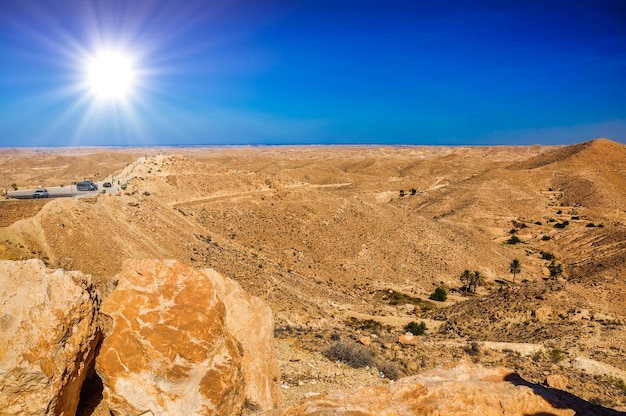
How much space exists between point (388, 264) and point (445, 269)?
274 inches

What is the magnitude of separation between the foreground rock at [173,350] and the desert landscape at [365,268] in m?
0.15

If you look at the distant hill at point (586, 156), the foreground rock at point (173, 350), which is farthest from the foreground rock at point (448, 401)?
the distant hill at point (586, 156)

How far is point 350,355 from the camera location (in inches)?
549

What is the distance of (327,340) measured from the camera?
16.5m

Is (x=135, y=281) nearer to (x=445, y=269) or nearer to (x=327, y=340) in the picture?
(x=327, y=340)

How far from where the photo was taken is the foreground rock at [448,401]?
593 centimetres

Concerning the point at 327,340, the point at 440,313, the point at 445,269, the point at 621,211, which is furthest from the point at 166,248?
the point at 621,211

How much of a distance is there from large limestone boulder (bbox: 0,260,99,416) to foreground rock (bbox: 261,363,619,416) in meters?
3.61

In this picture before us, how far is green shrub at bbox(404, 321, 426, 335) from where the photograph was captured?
2348 cm

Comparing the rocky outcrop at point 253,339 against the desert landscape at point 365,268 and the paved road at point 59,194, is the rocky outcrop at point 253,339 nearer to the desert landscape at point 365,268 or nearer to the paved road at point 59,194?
the desert landscape at point 365,268

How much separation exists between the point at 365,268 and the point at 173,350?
3062 cm

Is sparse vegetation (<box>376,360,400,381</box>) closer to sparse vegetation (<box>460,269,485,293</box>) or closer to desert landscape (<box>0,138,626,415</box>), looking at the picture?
desert landscape (<box>0,138,626,415</box>)

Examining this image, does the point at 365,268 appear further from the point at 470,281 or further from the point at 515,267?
the point at 515,267

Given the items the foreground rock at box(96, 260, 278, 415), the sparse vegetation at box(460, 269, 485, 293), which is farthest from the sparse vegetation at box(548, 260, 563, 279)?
the foreground rock at box(96, 260, 278, 415)
